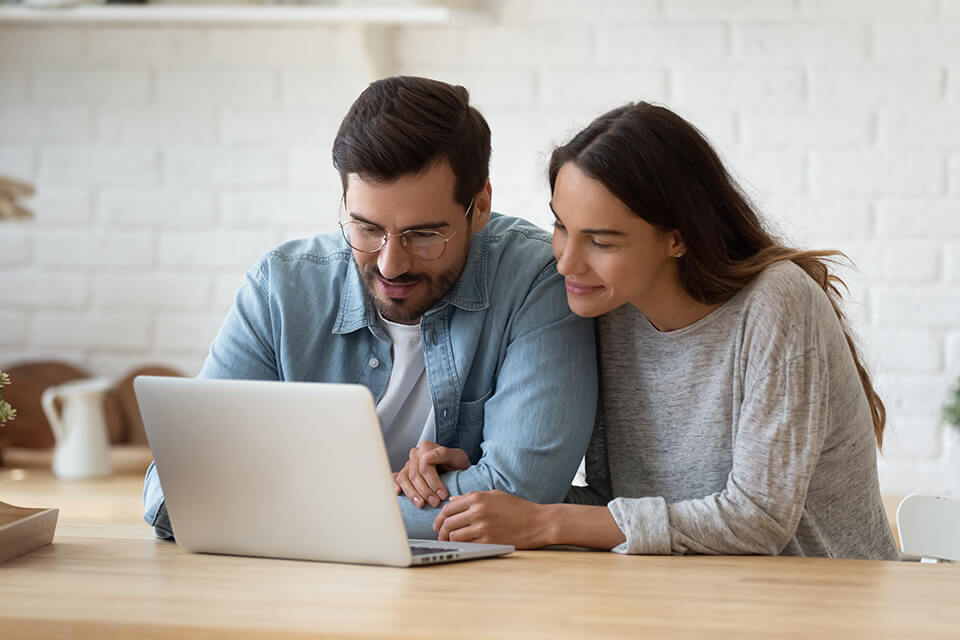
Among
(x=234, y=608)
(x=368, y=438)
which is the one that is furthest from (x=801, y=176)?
(x=234, y=608)

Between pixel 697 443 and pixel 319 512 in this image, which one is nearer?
pixel 319 512

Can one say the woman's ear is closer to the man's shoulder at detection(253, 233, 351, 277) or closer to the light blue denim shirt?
the light blue denim shirt

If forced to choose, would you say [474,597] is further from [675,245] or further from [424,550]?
[675,245]

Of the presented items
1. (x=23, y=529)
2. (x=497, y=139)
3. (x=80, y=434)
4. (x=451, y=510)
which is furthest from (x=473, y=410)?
(x=80, y=434)

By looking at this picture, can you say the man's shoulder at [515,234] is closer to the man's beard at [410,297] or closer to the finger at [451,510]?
the man's beard at [410,297]

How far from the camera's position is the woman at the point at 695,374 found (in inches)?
56.1

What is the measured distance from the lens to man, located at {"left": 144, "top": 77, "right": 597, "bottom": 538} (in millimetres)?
1543

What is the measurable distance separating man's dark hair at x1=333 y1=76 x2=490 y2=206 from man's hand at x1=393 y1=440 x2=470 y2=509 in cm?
34

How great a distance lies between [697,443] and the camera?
1.56 meters

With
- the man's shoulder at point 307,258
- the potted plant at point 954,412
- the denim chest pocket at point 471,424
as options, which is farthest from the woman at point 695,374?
the potted plant at point 954,412

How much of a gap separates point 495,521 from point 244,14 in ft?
4.78

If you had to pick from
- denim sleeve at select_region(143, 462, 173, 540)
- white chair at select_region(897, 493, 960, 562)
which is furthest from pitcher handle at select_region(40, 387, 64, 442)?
white chair at select_region(897, 493, 960, 562)

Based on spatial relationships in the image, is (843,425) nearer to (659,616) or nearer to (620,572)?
(620,572)

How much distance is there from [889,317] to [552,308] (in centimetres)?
118
